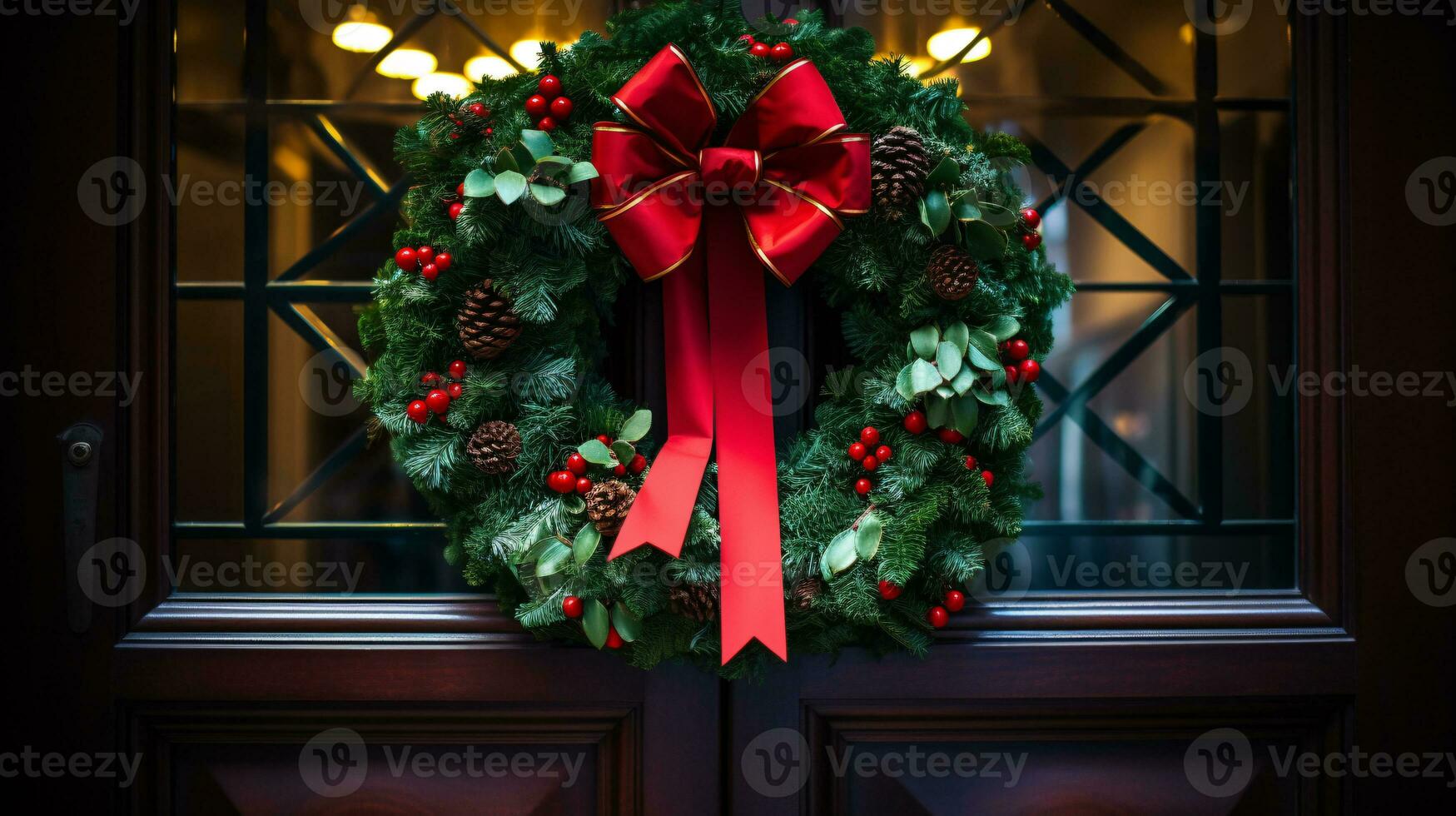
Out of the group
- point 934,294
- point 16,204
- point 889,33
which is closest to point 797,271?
point 934,294

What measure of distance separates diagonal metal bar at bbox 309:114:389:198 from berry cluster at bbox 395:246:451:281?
0.24 meters

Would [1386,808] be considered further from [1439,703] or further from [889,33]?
[889,33]

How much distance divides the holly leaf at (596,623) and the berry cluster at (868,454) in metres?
0.31

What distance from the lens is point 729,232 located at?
918 millimetres

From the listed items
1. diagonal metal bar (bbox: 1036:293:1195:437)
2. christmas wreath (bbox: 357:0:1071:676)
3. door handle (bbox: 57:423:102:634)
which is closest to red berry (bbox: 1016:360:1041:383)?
christmas wreath (bbox: 357:0:1071:676)

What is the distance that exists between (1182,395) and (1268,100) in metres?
0.42

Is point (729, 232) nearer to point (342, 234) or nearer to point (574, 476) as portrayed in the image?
point (574, 476)

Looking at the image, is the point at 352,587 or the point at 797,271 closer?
the point at 797,271

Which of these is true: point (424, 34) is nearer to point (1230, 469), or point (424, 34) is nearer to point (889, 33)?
point (889, 33)

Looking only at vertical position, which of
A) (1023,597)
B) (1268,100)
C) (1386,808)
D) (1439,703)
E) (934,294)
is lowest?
(1386,808)

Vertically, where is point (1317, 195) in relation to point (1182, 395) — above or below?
above

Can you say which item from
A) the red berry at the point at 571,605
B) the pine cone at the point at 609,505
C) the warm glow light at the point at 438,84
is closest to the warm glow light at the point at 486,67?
the warm glow light at the point at 438,84

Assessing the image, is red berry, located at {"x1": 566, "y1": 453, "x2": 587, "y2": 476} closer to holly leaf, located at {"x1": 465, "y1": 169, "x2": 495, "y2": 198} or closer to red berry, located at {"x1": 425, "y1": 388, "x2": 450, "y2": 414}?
red berry, located at {"x1": 425, "y1": 388, "x2": 450, "y2": 414}

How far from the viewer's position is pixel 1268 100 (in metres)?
1.08
